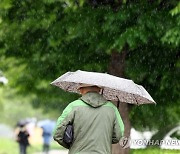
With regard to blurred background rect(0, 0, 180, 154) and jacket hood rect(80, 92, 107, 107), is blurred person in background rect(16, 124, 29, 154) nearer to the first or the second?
blurred background rect(0, 0, 180, 154)

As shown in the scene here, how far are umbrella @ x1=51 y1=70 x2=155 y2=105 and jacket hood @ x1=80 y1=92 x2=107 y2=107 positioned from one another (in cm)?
19

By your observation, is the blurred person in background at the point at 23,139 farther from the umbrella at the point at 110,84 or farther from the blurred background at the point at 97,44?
the umbrella at the point at 110,84

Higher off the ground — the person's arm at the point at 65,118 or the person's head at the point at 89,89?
the person's head at the point at 89,89

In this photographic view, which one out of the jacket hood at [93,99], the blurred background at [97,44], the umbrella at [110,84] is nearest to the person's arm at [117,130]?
the jacket hood at [93,99]

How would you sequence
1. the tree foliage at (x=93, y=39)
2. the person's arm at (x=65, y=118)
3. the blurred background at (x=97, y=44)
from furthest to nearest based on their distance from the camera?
the blurred background at (x=97, y=44)
the tree foliage at (x=93, y=39)
the person's arm at (x=65, y=118)

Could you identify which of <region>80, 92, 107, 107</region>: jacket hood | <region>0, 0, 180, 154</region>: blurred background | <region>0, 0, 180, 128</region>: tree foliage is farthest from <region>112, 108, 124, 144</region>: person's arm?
<region>0, 0, 180, 154</region>: blurred background

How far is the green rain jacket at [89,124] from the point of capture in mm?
6105

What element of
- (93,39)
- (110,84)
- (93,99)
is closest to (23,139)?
(93,39)

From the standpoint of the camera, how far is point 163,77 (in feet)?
46.6

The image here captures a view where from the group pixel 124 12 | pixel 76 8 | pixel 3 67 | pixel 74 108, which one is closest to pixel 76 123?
pixel 74 108

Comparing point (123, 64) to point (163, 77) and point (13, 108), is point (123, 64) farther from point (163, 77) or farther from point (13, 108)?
point (13, 108)

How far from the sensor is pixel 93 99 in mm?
6164

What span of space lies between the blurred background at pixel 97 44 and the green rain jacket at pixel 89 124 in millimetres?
5792

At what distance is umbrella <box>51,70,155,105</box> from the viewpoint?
660 centimetres
